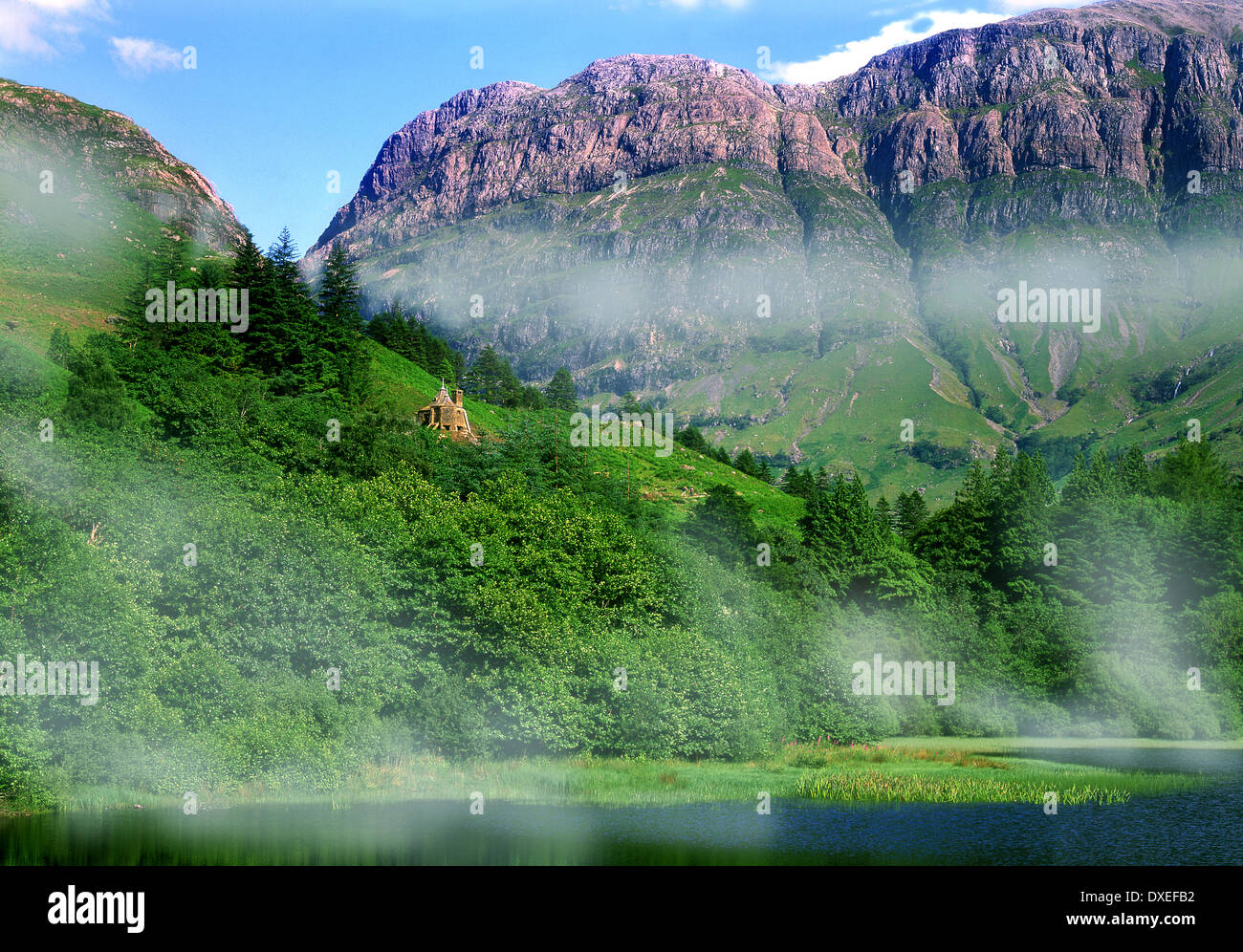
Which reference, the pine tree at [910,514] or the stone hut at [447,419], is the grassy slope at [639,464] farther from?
the pine tree at [910,514]

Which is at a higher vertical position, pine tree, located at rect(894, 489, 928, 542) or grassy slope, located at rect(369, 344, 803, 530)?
grassy slope, located at rect(369, 344, 803, 530)

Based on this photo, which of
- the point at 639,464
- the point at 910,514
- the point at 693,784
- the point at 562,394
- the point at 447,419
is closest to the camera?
the point at 693,784

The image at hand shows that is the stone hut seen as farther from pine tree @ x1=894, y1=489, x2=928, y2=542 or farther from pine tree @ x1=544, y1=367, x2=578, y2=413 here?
pine tree @ x1=894, y1=489, x2=928, y2=542

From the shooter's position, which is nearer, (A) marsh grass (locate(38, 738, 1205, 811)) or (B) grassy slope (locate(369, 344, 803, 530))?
(A) marsh grass (locate(38, 738, 1205, 811))

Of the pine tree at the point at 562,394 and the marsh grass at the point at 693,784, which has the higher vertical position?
the pine tree at the point at 562,394

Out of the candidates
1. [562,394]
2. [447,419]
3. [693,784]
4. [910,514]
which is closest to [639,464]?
[562,394]

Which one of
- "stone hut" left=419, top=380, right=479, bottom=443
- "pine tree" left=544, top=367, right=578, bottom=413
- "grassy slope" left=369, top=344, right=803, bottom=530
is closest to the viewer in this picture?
"stone hut" left=419, top=380, right=479, bottom=443

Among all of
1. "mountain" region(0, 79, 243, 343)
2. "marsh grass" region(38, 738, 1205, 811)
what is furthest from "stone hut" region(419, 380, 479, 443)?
"marsh grass" region(38, 738, 1205, 811)

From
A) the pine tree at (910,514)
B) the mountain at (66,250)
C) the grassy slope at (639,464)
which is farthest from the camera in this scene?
the pine tree at (910,514)

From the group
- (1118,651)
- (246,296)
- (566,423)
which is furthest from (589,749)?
(566,423)

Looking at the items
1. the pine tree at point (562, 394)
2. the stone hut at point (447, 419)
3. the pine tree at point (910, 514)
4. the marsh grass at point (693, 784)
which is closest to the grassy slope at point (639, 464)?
the stone hut at point (447, 419)

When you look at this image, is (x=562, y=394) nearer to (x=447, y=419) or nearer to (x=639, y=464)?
(x=639, y=464)

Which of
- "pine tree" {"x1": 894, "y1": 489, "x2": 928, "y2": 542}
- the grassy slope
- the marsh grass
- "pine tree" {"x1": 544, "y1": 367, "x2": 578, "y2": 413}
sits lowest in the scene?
the marsh grass
